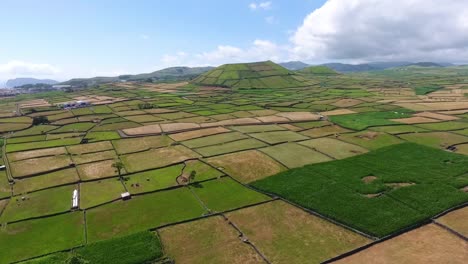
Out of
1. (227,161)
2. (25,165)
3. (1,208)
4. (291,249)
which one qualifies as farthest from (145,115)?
(291,249)

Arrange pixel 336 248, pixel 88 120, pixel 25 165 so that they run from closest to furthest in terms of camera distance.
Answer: pixel 336 248 → pixel 25 165 → pixel 88 120

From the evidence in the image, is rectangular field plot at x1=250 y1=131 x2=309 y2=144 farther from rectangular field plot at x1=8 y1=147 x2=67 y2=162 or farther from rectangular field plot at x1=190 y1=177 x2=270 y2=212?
rectangular field plot at x1=8 y1=147 x2=67 y2=162

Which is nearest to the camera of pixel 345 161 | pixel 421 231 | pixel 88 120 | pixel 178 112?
pixel 421 231

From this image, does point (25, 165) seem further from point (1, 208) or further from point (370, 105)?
point (370, 105)

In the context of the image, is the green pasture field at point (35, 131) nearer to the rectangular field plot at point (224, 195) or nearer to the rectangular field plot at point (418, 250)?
the rectangular field plot at point (224, 195)

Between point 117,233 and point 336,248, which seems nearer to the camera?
point 336,248

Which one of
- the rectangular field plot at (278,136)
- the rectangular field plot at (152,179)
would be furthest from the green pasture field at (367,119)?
the rectangular field plot at (152,179)
